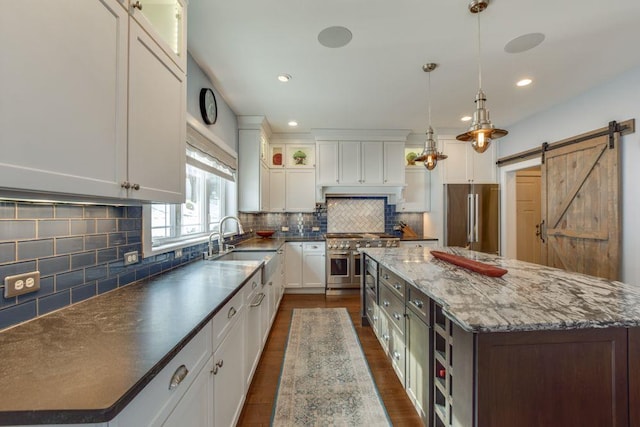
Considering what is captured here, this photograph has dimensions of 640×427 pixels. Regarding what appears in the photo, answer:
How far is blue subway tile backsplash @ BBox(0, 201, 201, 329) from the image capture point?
37.4 inches

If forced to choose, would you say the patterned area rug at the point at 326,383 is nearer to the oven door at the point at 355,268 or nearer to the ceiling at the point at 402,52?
the oven door at the point at 355,268

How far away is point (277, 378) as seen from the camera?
208 centimetres

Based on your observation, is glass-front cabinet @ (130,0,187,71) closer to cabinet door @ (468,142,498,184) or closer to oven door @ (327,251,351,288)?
oven door @ (327,251,351,288)

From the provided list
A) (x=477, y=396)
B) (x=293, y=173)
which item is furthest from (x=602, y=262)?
(x=293, y=173)

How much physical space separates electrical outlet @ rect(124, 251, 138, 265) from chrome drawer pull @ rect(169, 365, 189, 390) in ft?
2.91

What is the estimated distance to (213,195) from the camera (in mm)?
3207

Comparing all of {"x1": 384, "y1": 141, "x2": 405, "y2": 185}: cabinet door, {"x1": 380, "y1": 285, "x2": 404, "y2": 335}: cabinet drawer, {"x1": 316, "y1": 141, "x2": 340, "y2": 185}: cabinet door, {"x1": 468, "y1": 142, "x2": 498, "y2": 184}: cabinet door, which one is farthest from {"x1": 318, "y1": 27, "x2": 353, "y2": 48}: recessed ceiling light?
{"x1": 468, "y1": 142, "x2": 498, "y2": 184}: cabinet door

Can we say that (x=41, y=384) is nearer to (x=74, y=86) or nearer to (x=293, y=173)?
(x=74, y=86)

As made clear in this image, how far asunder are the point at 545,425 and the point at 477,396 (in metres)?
0.31

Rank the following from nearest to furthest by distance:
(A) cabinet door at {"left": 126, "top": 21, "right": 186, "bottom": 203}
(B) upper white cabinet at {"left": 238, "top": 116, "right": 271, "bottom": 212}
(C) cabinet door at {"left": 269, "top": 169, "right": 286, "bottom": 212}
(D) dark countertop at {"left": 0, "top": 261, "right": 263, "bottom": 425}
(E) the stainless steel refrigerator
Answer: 1. (D) dark countertop at {"left": 0, "top": 261, "right": 263, "bottom": 425}
2. (A) cabinet door at {"left": 126, "top": 21, "right": 186, "bottom": 203}
3. (B) upper white cabinet at {"left": 238, "top": 116, "right": 271, "bottom": 212}
4. (E) the stainless steel refrigerator
5. (C) cabinet door at {"left": 269, "top": 169, "right": 286, "bottom": 212}

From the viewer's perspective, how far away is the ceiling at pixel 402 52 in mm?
1788

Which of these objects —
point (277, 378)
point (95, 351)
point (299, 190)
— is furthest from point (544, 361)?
point (299, 190)

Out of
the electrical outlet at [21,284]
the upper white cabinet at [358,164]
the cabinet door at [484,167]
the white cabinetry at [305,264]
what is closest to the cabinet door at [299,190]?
the upper white cabinet at [358,164]

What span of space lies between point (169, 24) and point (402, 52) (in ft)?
5.82
